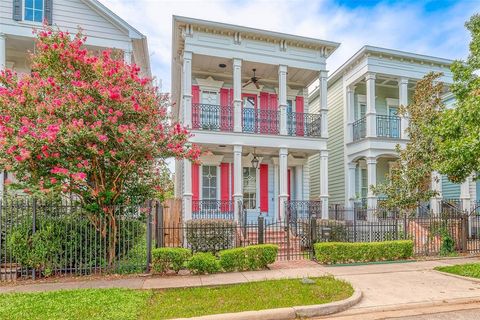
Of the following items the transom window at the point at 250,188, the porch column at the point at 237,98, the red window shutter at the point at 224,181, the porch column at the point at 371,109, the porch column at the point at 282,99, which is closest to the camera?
the porch column at the point at 237,98

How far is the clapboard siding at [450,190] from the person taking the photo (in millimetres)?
17844

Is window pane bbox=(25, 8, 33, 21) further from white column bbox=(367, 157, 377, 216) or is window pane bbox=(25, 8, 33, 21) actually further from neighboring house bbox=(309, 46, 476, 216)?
white column bbox=(367, 157, 377, 216)

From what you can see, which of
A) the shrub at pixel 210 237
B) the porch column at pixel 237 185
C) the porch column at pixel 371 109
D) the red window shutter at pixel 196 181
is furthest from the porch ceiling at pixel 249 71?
the shrub at pixel 210 237

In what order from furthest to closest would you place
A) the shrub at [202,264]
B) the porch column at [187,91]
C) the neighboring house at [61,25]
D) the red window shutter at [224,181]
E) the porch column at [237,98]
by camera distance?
the red window shutter at [224,181] → the porch column at [237,98] → the porch column at [187,91] → the neighboring house at [61,25] → the shrub at [202,264]

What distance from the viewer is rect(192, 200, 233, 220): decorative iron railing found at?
1320 cm

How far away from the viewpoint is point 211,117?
13516mm

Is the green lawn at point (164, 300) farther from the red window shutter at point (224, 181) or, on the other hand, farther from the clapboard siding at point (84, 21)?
the clapboard siding at point (84, 21)

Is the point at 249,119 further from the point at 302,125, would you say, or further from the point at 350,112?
the point at 350,112

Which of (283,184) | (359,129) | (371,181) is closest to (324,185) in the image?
(283,184)

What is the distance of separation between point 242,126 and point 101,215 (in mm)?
7007

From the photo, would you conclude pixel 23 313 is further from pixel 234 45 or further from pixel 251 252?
pixel 234 45

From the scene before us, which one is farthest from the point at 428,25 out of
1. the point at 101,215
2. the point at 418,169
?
the point at 101,215

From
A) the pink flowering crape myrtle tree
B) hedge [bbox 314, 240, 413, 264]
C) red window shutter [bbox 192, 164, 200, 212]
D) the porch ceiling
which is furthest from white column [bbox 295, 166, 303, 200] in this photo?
the pink flowering crape myrtle tree

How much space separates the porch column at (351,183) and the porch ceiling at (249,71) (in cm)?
471
